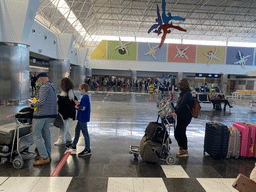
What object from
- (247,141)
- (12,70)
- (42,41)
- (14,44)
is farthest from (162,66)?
(247,141)

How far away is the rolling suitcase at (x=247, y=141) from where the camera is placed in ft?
14.8

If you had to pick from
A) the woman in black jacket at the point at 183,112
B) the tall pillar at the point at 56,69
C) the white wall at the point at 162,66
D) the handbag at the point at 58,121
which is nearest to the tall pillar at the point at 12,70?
the tall pillar at the point at 56,69

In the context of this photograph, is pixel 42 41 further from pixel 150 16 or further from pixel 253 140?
pixel 253 140

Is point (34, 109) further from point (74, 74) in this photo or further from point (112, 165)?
point (74, 74)

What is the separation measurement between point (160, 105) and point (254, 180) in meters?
2.81

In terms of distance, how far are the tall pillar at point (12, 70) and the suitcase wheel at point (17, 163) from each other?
10.1 m

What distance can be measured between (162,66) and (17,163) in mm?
34347

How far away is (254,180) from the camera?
175 centimetres

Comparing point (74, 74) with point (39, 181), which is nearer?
point (39, 181)

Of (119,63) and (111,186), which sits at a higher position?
(119,63)

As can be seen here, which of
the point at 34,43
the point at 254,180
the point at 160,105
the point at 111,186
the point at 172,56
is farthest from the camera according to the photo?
the point at 172,56

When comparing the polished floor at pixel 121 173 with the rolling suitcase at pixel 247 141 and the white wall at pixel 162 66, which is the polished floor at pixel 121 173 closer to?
the rolling suitcase at pixel 247 141

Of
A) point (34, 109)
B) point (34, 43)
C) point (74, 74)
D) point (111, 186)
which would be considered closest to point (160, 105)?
point (111, 186)

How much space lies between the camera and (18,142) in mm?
3742
